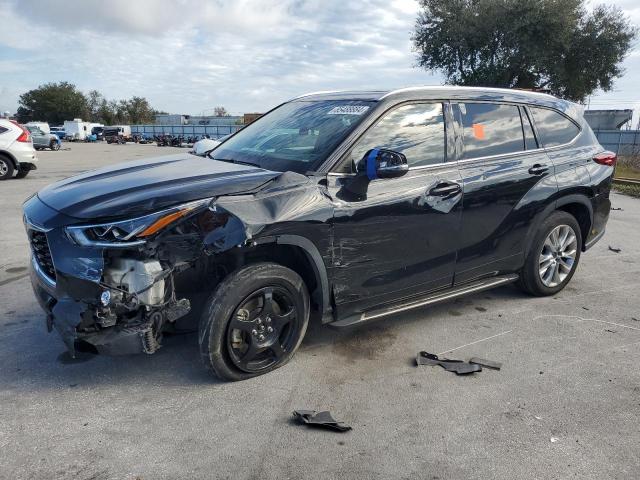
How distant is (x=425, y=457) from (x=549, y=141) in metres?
3.21

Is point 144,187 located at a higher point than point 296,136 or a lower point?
lower

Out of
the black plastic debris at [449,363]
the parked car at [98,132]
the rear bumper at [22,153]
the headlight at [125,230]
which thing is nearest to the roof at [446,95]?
the headlight at [125,230]

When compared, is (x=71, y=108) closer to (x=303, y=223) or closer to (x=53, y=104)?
(x=53, y=104)

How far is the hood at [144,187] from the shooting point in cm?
290

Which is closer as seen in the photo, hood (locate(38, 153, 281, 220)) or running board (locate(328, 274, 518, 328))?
hood (locate(38, 153, 281, 220))

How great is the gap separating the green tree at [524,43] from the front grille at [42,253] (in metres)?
26.8

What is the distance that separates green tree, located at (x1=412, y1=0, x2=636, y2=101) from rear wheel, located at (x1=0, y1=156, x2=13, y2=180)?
72.4ft

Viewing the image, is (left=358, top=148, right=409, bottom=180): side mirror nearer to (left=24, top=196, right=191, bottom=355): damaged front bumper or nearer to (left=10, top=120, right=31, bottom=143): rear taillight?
(left=24, top=196, right=191, bottom=355): damaged front bumper

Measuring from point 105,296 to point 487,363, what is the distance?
2560 mm

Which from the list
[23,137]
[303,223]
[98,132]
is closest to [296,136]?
[303,223]

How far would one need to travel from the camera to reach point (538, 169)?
4383 millimetres

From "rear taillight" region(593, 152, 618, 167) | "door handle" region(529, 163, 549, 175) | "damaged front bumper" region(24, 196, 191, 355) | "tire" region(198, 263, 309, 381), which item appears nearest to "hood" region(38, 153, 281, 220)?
"damaged front bumper" region(24, 196, 191, 355)

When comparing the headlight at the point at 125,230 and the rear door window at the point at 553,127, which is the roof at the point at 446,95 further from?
the headlight at the point at 125,230

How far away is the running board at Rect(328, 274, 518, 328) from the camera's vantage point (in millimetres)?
3523
